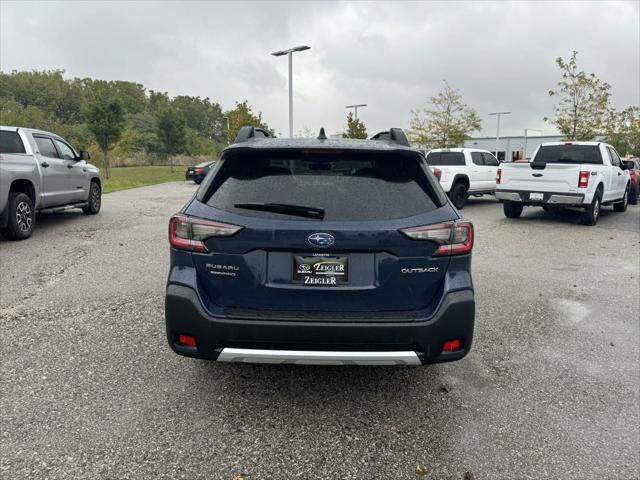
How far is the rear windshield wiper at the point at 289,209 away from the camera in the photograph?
2691 millimetres

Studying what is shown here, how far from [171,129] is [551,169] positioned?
39560 millimetres

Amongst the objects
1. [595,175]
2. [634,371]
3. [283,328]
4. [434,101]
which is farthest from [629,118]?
[283,328]

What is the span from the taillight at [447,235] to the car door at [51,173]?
840 centimetres

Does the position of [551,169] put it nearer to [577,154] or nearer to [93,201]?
[577,154]

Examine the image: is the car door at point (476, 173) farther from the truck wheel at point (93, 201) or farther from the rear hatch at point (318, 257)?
the rear hatch at point (318, 257)

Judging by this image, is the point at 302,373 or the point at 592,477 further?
the point at 302,373

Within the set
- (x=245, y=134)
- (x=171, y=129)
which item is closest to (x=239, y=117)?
(x=171, y=129)

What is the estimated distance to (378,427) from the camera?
2977 mm

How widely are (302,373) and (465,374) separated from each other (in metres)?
1.25

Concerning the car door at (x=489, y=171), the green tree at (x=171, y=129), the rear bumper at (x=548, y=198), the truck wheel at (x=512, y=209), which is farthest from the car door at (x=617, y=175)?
the green tree at (x=171, y=129)

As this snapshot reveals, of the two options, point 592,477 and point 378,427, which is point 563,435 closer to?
point 592,477

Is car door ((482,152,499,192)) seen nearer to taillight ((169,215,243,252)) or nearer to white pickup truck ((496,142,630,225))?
white pickup truck ((496,142,630,225))

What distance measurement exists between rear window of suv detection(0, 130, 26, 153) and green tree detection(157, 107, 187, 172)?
3691 cm

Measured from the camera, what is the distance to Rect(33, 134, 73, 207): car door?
8938mm
